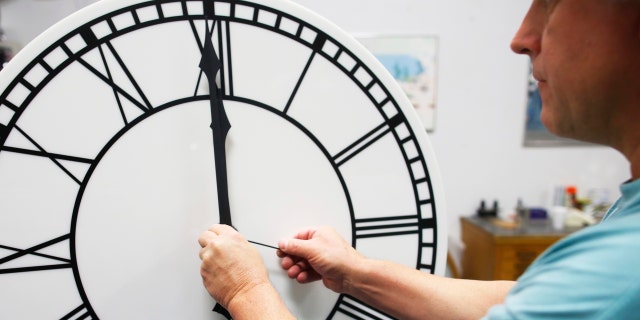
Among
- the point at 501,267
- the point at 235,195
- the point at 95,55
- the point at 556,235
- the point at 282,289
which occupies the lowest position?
the point at 501,267

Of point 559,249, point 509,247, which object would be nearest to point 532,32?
point 559,249

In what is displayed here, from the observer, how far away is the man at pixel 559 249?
1.29ft

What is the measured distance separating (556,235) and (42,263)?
2.05m

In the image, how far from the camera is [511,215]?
208 cm

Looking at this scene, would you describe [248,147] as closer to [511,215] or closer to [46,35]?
[46,35]

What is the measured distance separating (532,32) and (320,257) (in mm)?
454

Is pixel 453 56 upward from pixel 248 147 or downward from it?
upward

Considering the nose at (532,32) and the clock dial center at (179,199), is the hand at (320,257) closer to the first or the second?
the clock dial center at (179,199)

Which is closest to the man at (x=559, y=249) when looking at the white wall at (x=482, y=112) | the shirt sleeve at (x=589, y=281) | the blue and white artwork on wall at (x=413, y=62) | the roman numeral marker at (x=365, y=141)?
the shirt sleeve at (x=589, y=281)

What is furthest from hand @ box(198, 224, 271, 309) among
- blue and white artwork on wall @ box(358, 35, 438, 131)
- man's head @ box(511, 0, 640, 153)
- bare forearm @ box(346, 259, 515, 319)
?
blue and white artwork on wall @ box(358, 35, 438, 131)

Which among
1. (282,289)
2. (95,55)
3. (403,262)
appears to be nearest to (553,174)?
(403,262)

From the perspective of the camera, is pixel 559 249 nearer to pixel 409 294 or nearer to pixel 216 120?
pixel 409 294

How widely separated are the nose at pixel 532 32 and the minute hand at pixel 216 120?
17.5 inches

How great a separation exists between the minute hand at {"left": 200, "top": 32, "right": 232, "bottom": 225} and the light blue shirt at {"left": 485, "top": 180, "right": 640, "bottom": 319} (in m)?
0.41
